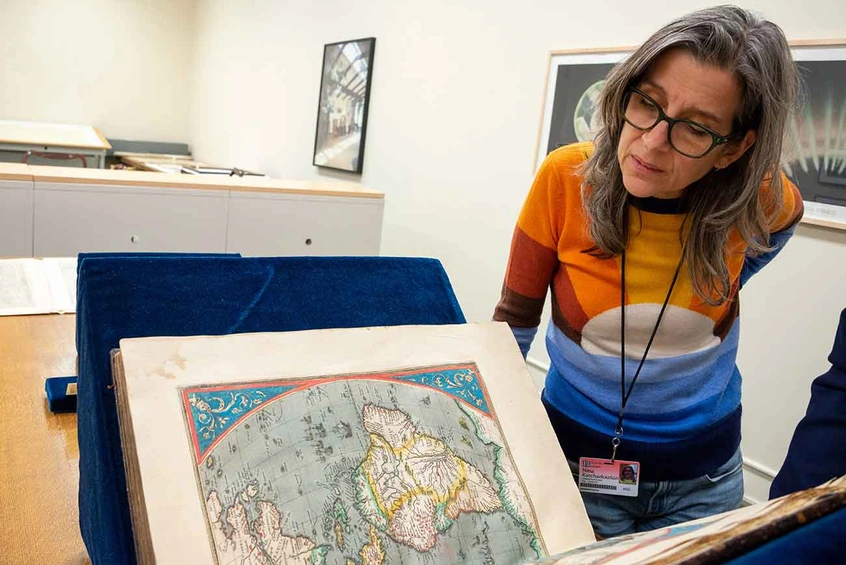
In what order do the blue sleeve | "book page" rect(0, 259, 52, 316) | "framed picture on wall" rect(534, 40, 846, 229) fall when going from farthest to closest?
"framed picture on wall" rect(534, 40, 846, 229), "book page" rect(0, 259, 52, 316), the blue sleeve

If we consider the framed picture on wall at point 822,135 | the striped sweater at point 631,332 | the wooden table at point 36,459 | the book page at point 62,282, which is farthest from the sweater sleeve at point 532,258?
the framed picture on wall at point 822,135

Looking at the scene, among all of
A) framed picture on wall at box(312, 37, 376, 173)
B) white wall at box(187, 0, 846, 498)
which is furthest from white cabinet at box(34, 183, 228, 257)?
framed picture on wall at box(312, 37, 376, 173)

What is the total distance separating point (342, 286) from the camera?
57cm

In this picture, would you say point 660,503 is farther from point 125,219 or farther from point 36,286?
point 125,219

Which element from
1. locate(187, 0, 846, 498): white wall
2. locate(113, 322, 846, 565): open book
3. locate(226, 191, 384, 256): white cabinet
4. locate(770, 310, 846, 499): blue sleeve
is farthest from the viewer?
locate(226, 191, 384, 256): white cabinet

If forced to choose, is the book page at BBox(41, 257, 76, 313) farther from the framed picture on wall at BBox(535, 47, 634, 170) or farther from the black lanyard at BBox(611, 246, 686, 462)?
the framed picture on wall at BBox(535, 47, 634, 170)

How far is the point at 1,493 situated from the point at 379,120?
378cm

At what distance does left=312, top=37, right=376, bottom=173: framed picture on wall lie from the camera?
4367 millimetres

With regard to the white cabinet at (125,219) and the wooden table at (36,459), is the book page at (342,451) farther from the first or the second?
the white cabinet at (125,219)

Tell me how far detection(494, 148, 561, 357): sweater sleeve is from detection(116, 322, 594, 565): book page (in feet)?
1.05

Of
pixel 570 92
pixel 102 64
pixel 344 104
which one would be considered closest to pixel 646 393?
pixel 570 92

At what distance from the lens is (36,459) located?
788mm

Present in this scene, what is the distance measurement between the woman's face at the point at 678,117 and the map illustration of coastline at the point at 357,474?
1.21ft

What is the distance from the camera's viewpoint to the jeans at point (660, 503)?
778 millimetres
